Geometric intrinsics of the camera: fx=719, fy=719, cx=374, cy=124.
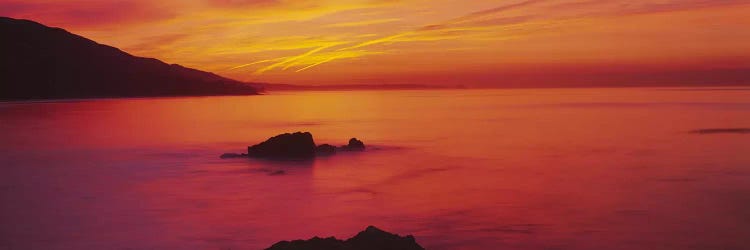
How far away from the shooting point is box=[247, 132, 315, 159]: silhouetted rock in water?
101ft

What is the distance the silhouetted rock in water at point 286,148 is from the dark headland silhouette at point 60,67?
124098 millimetres

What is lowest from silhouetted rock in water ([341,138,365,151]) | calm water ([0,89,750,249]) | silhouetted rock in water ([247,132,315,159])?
calm water ([0,89,750,249])

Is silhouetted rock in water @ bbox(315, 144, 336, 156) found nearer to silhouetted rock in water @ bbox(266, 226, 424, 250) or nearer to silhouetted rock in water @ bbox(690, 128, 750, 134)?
silhouetted rock in water @ bbox(266, 226, 424, 250)

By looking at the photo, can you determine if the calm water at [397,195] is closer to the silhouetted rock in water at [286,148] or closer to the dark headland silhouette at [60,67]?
the silhouetted rock in water at [286,148]

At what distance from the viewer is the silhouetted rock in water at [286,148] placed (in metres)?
30.8

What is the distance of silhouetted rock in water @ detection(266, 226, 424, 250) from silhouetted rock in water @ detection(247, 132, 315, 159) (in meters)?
20.0

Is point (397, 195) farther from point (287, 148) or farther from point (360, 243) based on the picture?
point (360, 243)

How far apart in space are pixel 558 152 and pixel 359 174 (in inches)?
543

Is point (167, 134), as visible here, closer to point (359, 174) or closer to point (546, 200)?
point (359, 174)

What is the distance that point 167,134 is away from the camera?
176 feet

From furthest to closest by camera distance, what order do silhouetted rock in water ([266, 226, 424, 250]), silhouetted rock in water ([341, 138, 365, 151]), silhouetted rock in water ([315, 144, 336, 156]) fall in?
silhouetted rock in water ([341, 138, 365, 151]), silhouetted rock in water ([315, 144, 336, 156]), silhouetted rock in water ([266, 226, 424, 250])

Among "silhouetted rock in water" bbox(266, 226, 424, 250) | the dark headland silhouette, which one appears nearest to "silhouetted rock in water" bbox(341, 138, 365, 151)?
"silhouetted rock in water" bbox(266, 226, 424, 250)

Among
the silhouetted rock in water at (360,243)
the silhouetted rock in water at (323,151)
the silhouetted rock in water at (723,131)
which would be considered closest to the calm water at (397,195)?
the silhouetted rock in water at (323,151)

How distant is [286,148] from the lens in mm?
30953
